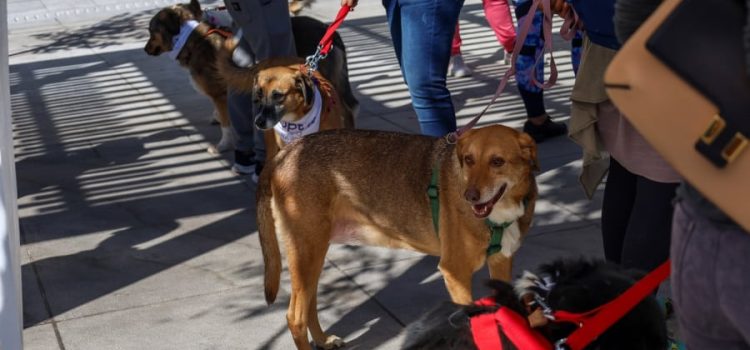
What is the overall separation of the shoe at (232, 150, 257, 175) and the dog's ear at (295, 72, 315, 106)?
1.48 meters

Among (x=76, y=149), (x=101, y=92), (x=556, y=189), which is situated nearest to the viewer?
(x=556, y=189)

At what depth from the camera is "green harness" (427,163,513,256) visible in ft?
13.2

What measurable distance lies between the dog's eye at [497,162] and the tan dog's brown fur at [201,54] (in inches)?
164

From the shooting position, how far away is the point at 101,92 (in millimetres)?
10586

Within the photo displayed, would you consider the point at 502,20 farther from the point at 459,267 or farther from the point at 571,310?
the point at 571,310

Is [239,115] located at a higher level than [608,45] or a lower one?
lower

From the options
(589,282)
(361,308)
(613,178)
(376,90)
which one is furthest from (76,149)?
(589,282)

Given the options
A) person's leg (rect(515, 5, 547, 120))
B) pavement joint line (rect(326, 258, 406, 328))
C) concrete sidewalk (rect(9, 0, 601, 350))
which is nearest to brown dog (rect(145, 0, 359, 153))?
concrete sidewalk (rect(9, 0, 601, 350))

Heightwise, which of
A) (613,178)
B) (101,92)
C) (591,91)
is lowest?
(101,92)

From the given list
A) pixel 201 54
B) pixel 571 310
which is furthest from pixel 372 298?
pixel 201 54

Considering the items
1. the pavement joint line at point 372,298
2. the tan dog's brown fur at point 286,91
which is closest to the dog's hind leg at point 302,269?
the pavement joint line at point 372,298

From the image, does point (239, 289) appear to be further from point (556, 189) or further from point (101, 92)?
point (101, 92)

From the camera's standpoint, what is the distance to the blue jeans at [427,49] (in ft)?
16.2

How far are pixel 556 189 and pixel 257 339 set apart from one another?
2617 mm
